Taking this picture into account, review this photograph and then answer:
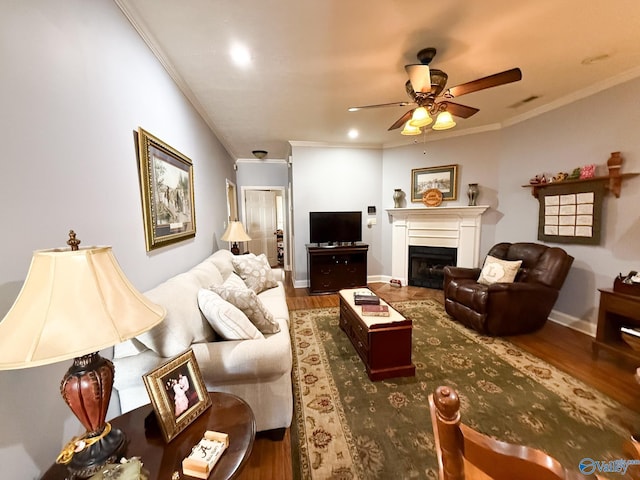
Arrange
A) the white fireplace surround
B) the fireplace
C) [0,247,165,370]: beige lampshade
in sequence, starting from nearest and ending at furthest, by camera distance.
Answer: [0,247,165,370]: beige lampshade < the white fireplace surround < the fireplace

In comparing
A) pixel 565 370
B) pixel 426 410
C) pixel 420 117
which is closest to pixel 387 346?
pixel 426 410

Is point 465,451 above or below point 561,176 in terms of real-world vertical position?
below

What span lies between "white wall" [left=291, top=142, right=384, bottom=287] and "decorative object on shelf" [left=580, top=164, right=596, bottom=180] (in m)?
2.71

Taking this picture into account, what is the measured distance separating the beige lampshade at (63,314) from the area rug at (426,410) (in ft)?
4.26

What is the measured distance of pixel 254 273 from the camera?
10.0 feet

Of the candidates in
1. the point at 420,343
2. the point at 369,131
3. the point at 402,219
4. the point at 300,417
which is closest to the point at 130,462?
the point at 300,417

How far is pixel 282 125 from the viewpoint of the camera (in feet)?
12.2

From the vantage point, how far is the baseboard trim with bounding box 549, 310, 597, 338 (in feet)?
9.46

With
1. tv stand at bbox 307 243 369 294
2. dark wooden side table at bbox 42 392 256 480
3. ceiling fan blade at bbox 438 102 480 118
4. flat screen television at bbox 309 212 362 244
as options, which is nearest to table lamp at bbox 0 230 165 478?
dark wooden side table at bbox 42 392 256 480

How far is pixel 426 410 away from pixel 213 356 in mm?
1476

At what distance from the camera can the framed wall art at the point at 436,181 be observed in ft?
14.2

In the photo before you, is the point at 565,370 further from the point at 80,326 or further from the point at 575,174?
the point at 80,326

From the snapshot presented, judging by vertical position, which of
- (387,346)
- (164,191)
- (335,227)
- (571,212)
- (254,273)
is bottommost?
(387,346)

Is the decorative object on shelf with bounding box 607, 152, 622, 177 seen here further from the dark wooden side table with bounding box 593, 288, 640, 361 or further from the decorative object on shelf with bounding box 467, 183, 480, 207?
the decorative object on shelf with bounding box 467, 183, 480, 207
